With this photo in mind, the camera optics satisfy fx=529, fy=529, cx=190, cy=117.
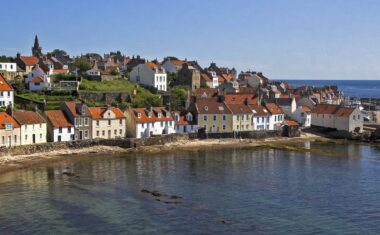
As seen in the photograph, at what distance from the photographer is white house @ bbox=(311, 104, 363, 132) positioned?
3233 inches

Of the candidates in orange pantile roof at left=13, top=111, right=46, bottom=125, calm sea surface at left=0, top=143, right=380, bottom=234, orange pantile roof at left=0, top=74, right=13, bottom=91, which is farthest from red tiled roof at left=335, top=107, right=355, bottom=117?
orange pantile roof at left=0, top=74, right=13, bottom=91

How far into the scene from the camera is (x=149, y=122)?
219 feet

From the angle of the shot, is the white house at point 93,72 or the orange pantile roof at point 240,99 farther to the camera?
the white house at point 93,72

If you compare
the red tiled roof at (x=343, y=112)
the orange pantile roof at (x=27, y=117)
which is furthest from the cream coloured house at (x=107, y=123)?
the red tiled roof at (x=343, y=112)

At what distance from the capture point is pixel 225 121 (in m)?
73.8

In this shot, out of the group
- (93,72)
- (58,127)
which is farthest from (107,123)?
(93,72)

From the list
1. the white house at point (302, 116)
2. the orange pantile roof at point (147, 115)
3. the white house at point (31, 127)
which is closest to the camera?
the white house at point (31, 127)

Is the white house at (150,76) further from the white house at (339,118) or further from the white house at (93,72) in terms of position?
the white house at (339,118)

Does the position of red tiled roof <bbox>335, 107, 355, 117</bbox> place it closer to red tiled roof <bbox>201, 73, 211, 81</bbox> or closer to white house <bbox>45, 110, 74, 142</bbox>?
red tiled roof <bbox>201, 73, 211, 81</bbox>

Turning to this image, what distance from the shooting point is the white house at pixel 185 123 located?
232 feet

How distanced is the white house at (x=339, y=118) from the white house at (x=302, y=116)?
59.2 inches

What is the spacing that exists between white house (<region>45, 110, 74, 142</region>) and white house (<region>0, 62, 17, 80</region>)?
83.3 feet

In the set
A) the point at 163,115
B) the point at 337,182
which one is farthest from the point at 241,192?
the point at 163,115

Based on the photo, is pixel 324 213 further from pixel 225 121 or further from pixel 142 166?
pixel 225 121
